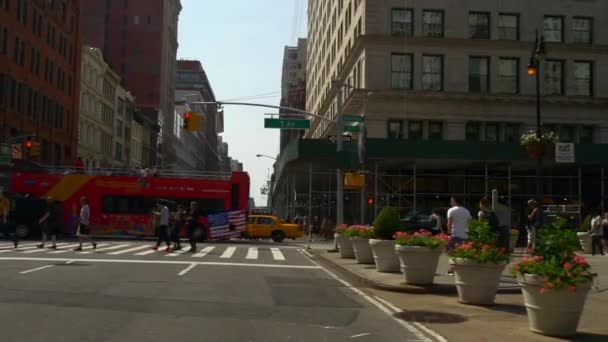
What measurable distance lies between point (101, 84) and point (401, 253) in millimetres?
65312

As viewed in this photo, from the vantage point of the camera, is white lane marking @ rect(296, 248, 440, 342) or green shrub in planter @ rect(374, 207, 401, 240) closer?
white lane marking @ rect(296, 248, 440, 342)

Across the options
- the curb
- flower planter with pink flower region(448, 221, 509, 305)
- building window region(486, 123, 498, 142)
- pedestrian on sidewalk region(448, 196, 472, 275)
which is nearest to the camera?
flower planter with pink flower region(448, 221, 509, 305)

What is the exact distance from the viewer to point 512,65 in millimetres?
44781

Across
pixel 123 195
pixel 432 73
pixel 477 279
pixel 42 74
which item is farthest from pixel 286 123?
pixel 42 74

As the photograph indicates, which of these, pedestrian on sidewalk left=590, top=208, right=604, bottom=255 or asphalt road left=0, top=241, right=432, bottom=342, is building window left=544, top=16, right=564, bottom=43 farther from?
asphalt road left=0, top=241, right=432, bottom=342

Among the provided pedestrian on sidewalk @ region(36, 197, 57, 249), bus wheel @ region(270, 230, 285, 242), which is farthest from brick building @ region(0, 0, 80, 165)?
pedestrian on sidewalk @ region(36, 197, 57, 249)

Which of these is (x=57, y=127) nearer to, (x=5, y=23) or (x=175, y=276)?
(x=5, y=23)

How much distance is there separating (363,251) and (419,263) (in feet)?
19.8

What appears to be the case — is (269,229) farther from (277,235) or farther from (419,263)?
(419,263)

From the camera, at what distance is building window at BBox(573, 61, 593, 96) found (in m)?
45.2

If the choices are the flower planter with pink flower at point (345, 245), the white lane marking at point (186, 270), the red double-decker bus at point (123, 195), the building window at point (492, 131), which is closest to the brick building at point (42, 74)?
the red double-decker bus at point (123, 195)

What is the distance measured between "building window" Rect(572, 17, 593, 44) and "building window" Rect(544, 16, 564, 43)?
0.84 meters

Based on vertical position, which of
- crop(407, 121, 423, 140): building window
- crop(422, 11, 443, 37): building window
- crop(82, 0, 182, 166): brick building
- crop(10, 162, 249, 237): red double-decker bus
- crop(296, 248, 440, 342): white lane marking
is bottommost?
crop(296, 248, 440, 342): white lane marking

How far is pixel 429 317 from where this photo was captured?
1043cm
